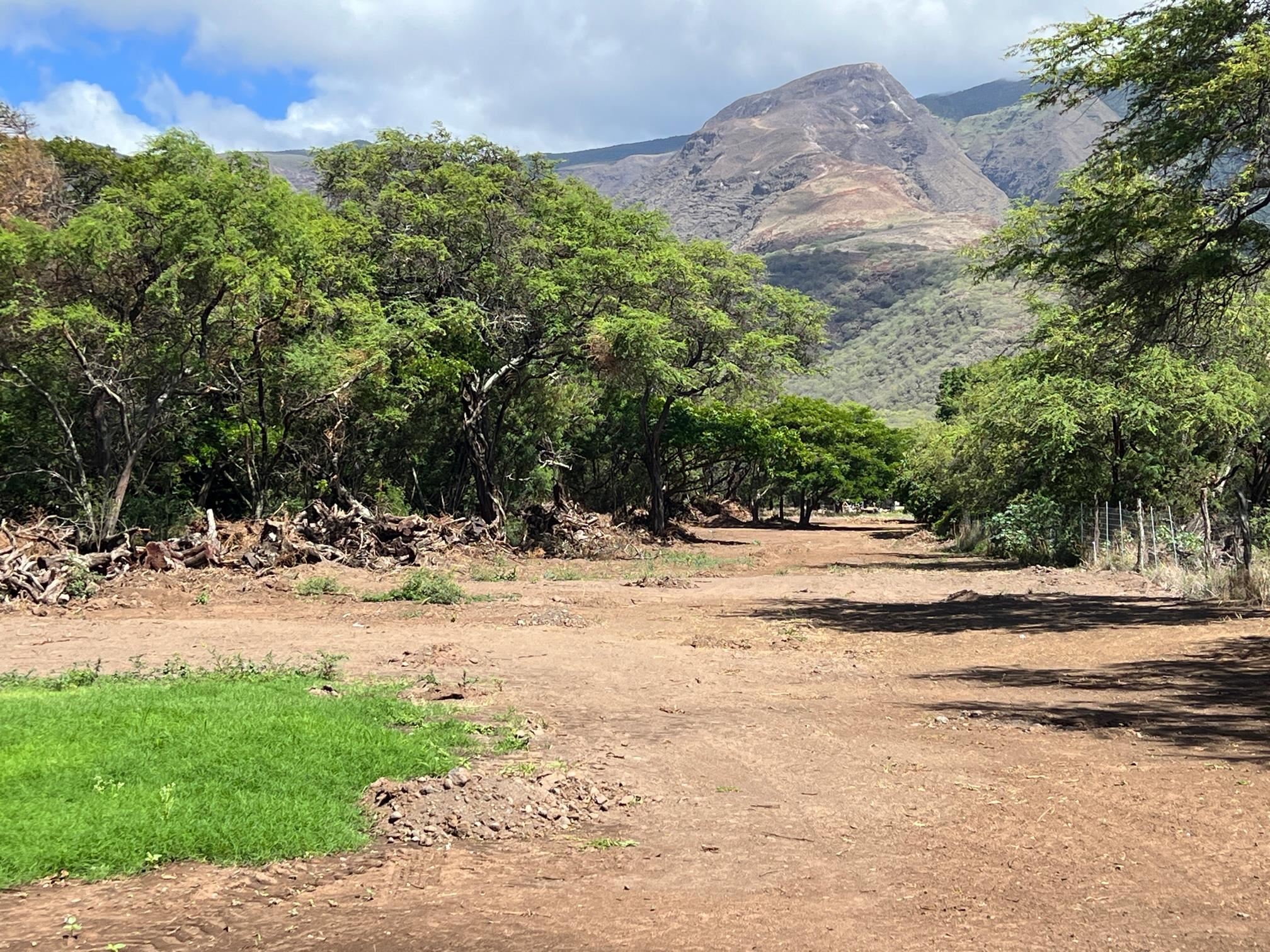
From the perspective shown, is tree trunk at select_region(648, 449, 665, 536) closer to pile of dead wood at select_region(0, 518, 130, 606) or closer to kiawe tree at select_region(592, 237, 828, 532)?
kiawe tree at select_region(592, 237, 828, 532)

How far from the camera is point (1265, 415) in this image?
27.7 meters

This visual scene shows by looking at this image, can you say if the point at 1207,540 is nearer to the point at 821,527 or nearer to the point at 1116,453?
the point at 1116,453

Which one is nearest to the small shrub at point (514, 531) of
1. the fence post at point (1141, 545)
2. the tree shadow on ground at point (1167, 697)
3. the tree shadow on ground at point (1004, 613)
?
the tree shadow on ground at point (1004, 613)

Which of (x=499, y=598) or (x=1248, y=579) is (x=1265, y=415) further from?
(x=499, y=598)

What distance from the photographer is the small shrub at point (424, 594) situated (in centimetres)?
1828

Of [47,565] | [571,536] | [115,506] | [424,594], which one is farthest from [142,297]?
[571,536]

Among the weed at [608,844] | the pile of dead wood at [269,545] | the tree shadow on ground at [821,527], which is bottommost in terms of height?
the tree shadow on ground at [821,527]

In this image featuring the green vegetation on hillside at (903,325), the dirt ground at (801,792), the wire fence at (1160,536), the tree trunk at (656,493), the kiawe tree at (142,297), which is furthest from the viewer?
the green vegetation on hillside at (903,325)

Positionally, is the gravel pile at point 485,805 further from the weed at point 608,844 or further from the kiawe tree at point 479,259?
the kiawe tree at point 479,259

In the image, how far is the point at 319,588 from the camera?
64.0 ft

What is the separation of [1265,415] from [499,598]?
22.1 metres

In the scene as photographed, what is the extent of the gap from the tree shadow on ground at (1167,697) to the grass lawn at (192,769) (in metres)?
5.72

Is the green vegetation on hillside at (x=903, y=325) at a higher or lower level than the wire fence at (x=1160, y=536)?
higher

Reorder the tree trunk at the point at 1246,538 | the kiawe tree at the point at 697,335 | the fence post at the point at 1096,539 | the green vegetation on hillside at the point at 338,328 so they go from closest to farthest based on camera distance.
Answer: the tree trunk at the point at 1246,538
the green vegetation on hillside at the point at 338,328
the fence post at the point at 1096,539
the kiawe tree at the point at 697,335
